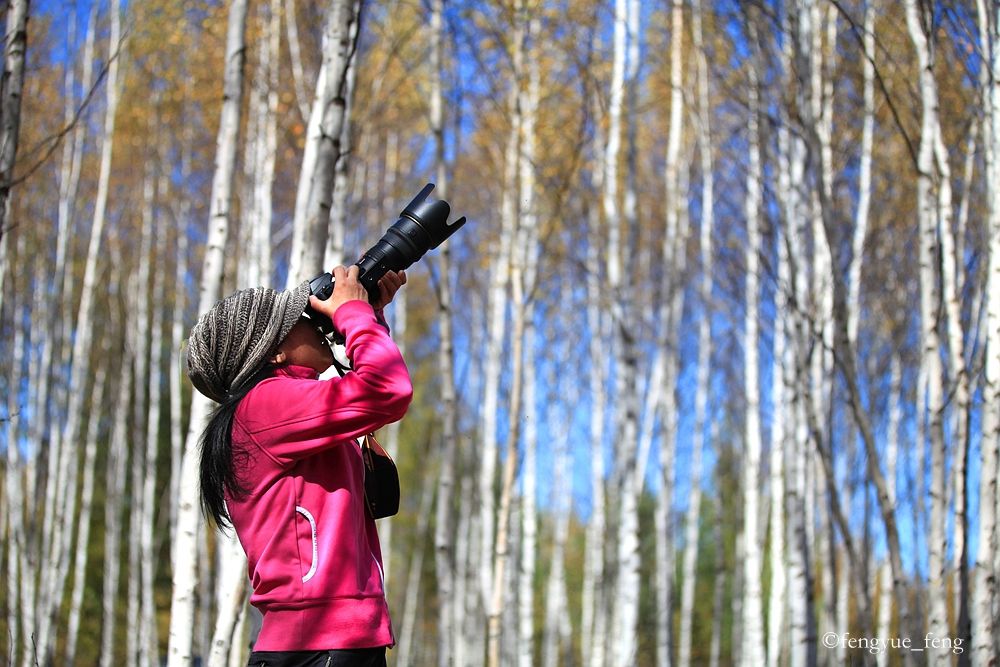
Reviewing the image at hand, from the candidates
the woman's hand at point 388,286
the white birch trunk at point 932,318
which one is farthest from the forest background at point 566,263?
the woman's hand at point 388,286

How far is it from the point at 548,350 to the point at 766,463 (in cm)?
385

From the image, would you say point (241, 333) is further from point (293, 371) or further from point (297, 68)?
point (297, 68)

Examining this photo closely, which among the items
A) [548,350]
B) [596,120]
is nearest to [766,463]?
[548,350]

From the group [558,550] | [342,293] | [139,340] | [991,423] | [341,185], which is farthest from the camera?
[558,550]

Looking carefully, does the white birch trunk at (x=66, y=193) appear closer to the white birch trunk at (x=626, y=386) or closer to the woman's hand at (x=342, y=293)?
the white birch trunk at (x=626, y=386)

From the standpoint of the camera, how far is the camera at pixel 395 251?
2.16m

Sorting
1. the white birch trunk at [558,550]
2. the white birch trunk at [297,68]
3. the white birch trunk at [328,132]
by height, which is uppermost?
the white birch trunk at [297,68]

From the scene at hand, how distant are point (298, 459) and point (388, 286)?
0.48 metres

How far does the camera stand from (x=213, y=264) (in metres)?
3.84

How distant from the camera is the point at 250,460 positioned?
2.00 meters

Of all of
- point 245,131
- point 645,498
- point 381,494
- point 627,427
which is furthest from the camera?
point 645,498

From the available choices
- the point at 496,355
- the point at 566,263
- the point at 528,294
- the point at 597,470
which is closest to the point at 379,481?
the point at 528,294

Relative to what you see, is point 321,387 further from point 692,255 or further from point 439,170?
point 692,255

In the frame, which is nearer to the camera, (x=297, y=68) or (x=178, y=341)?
(x=297, y=68)
